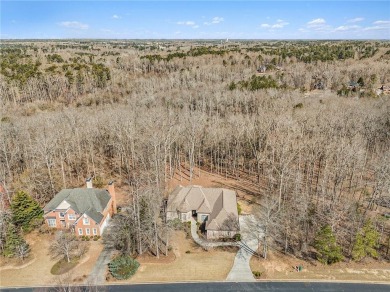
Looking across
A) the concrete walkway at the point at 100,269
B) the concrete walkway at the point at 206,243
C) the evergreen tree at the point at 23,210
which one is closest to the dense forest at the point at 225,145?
the evergreen tree at the point at 23,210

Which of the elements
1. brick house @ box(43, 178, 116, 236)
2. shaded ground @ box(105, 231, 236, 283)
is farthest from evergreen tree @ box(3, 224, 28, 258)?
shaded ground @ box(105, 231, 236, 283)

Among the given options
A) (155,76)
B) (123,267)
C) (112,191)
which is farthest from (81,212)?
(155,76)

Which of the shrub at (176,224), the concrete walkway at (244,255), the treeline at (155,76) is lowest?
the concrete walkway at (244,255)

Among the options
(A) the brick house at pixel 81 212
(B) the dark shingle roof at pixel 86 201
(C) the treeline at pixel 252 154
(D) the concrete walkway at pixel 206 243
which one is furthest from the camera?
(C) the treeline at pixel 252 154

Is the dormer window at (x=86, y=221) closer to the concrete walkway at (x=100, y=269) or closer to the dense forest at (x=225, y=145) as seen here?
the concrete walkway at (x=100, y=269)

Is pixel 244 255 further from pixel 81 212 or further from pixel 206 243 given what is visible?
pixel 81 212

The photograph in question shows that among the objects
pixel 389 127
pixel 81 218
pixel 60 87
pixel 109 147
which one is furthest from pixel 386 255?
pixel 60 87
